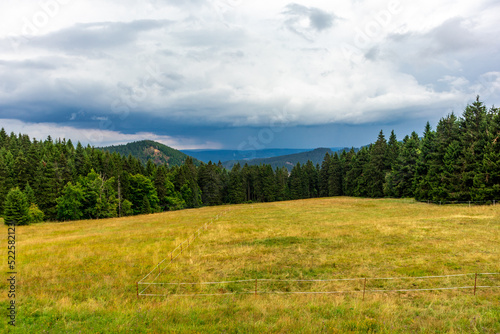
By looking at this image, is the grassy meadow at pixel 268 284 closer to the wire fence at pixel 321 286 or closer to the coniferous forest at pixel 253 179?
the wire fence at pixel 321 286

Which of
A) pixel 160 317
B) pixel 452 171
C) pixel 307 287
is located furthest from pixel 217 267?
pixel 452 171

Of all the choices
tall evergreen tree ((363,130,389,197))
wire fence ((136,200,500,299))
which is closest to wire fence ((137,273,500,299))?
wire fence ((136,200,500,299))

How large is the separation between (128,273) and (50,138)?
149350mm

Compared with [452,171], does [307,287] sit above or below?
below

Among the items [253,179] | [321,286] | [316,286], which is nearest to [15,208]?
[316,286]

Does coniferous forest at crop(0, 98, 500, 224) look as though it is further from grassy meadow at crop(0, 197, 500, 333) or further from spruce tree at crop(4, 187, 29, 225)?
grassy meadow at crop(0, 197, 500, 333)

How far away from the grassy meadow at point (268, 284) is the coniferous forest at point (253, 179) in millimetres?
22963

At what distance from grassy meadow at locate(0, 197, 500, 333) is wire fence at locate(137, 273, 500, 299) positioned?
11 centimetres

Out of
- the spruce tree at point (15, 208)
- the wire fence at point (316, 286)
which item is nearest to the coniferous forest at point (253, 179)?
the spruce tree at point (15, 208)

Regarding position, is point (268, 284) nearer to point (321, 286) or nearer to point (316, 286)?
point (316, 286)

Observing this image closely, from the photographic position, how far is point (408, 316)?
11312 mm

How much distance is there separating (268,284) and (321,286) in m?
3.02

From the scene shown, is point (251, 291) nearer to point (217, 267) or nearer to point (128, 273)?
point (217, 267)

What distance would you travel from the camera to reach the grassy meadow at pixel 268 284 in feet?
34.4
